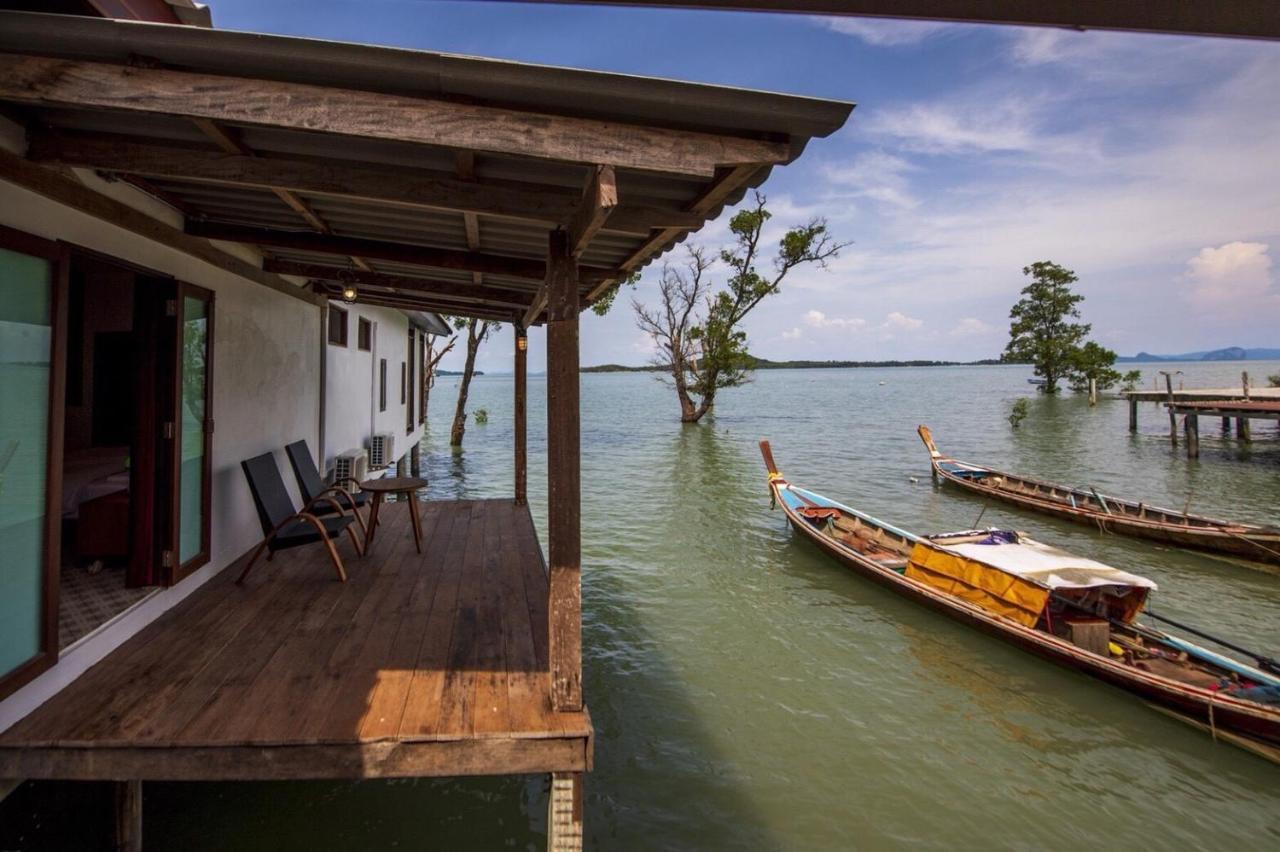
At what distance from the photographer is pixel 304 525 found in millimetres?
5305

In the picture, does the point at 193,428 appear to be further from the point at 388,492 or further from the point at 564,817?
the point at 564,817

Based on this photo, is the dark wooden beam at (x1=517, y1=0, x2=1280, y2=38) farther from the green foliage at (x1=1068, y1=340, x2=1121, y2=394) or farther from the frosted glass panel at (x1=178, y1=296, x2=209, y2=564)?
the green foliage at (x1=1068, y1=340, x2=1121, y2=394)

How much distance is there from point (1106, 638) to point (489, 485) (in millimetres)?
13311

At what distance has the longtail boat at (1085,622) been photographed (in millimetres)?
5418

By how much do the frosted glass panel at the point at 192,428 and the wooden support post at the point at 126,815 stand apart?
1.66 meters

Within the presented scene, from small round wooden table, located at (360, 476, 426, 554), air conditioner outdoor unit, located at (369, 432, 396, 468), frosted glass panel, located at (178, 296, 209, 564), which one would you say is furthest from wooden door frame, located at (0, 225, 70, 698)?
air conditioner outdoor unit, located at (369, 432, 396, 468)

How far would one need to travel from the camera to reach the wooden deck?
2693mm

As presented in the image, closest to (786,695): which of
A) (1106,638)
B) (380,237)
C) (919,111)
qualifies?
(1106,638)

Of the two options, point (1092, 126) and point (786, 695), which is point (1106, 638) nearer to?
point (786, 695)

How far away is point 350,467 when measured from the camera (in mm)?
9094

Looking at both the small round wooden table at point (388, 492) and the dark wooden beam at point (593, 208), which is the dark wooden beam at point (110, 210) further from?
the dark wooden beam at point (593, 208)

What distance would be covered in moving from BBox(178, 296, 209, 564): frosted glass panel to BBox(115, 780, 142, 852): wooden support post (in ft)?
5.43

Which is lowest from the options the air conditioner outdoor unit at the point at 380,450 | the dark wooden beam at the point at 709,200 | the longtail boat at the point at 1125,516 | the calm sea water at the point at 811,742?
the calm sea water at the point at 811,742

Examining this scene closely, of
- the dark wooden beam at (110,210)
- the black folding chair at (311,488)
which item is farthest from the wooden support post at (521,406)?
the dark wooden beam at (110,210)
